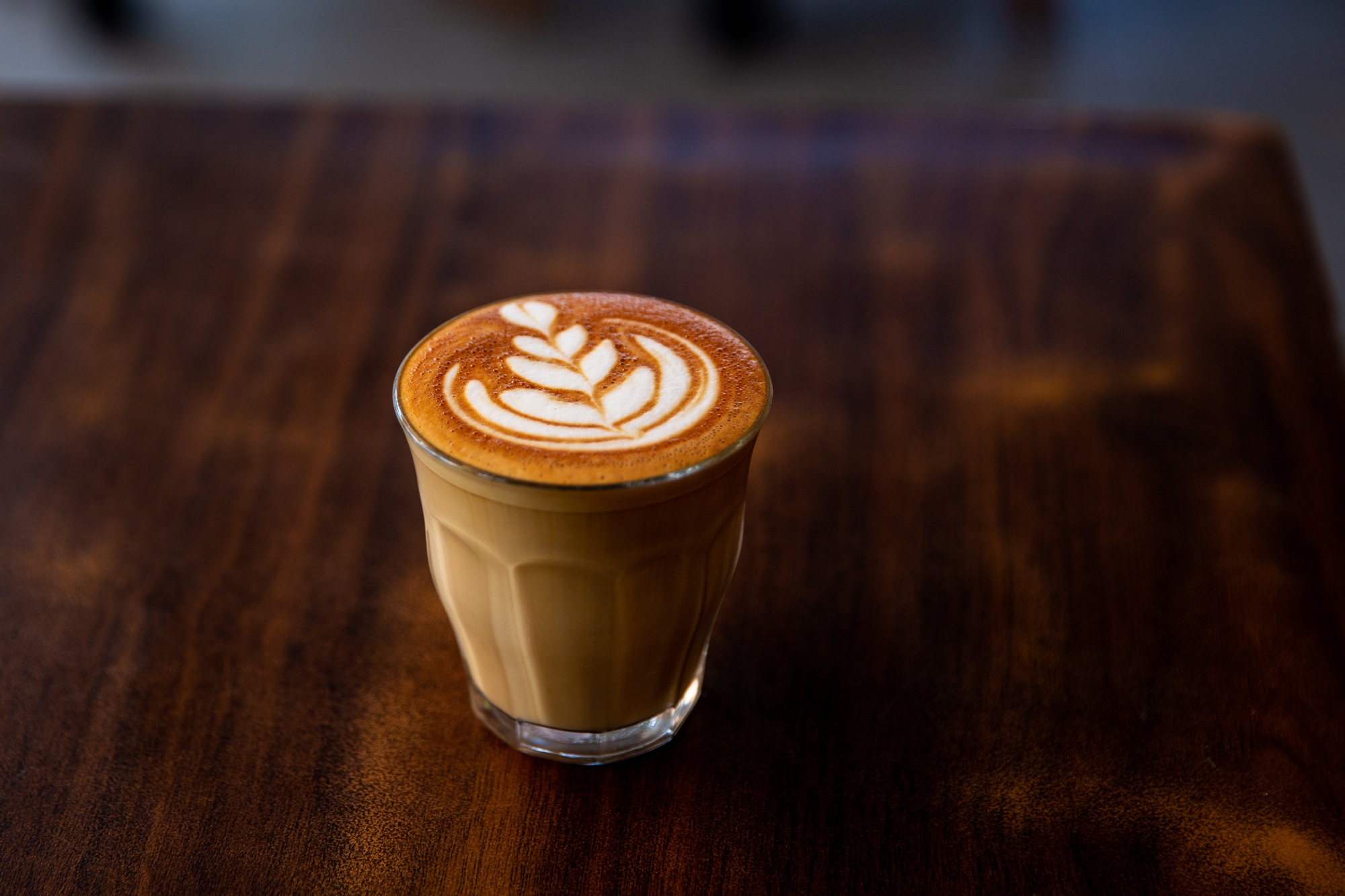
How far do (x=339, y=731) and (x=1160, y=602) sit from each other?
0.49 metres

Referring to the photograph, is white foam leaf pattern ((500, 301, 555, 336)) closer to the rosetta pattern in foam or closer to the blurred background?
the rosetta pattern in foam

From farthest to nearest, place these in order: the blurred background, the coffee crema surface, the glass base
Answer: the blurred background < the glass base < the coffee crema surface

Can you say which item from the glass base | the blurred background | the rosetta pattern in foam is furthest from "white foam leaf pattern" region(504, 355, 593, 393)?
the blurred background

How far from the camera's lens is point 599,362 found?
57 cm

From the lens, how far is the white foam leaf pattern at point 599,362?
21.9 inches

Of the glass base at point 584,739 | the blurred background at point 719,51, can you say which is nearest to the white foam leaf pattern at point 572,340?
the glass base at point 584,739

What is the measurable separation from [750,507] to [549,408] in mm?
277

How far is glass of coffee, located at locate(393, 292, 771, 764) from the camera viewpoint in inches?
Result: 19.7

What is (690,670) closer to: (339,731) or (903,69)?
(339,731)

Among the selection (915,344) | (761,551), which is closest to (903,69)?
(915,344)

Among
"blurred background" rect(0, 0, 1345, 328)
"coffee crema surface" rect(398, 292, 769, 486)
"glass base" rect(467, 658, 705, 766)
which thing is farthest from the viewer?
"blurred background" rect(0, 0, 1345, 328)

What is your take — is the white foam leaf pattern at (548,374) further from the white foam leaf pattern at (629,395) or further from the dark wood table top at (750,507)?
the dark wood table top at (750,507)

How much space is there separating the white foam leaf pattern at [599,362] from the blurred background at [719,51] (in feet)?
7.21

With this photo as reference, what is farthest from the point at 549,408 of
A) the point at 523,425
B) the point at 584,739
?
the point at 584,739
